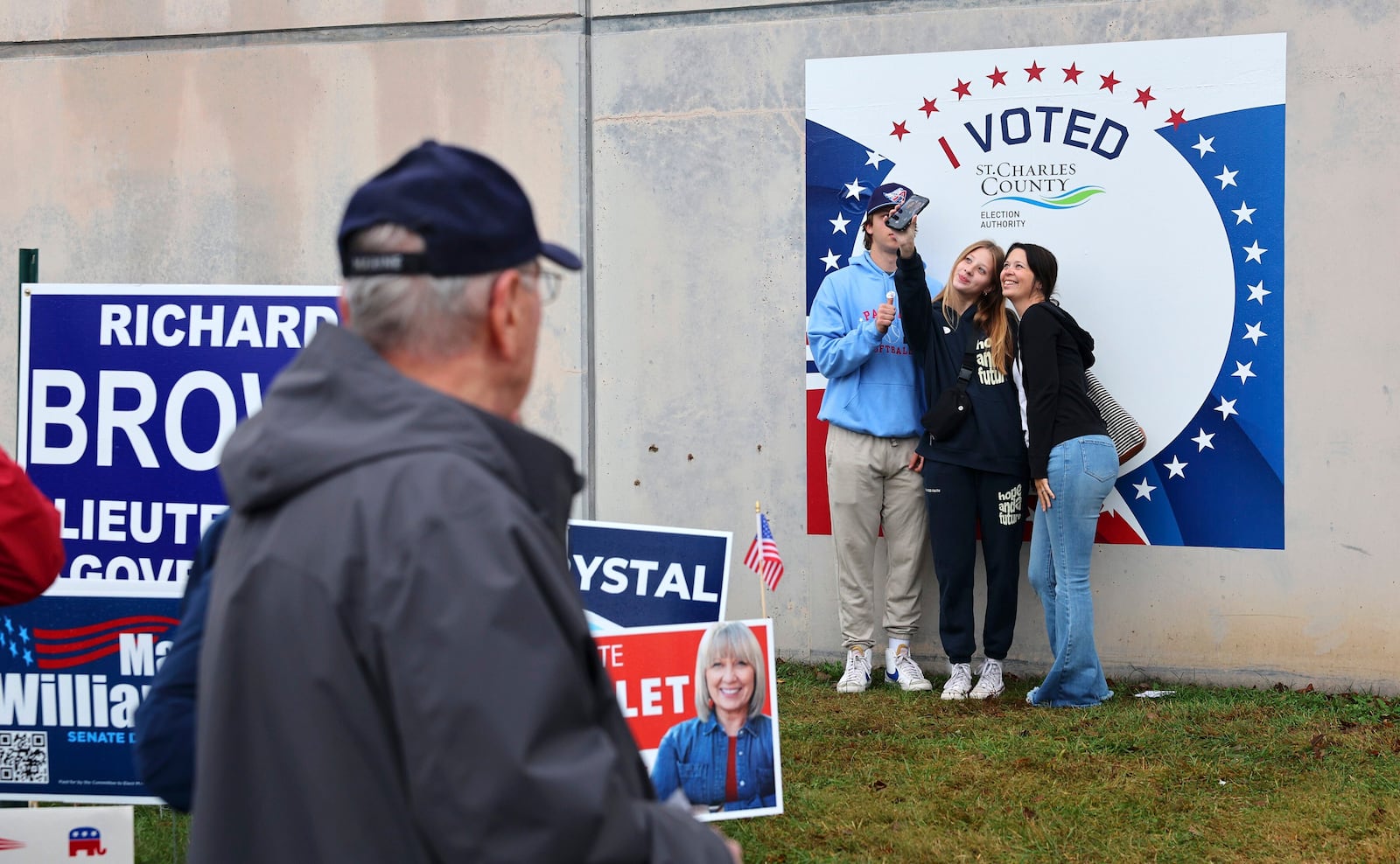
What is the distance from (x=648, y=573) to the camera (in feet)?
14.2

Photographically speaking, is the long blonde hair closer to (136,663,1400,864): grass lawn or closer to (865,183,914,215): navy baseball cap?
(865,183,914,215): navy baseball cap

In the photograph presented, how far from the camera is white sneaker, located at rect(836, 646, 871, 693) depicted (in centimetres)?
624

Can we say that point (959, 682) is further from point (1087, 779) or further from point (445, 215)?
point (445, 215)

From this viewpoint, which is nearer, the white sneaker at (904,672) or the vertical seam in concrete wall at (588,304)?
the white sneaker at (904,672)

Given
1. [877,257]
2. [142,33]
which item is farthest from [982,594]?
[142,33]

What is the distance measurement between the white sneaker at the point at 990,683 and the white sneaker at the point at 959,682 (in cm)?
4

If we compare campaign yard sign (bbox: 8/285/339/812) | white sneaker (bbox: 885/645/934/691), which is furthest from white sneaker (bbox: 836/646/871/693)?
campaign yard sign (bbox: 8/285/339/812)

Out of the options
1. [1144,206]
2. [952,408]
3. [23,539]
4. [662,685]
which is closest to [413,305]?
[23,539]

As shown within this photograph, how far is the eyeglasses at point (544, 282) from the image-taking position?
1465 millimetres

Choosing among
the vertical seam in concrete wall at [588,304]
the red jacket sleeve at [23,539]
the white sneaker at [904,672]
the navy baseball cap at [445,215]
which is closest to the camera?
the navy baseball cap at [445,215]

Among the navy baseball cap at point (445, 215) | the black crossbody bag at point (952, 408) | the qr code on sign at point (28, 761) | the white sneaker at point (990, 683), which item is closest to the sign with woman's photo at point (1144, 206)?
the black crossbody bag at point (952, 408)

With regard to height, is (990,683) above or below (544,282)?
below

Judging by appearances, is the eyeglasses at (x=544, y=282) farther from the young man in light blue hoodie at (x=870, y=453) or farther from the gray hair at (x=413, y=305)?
the young man in light blue hoodie at (x=870, y=453)

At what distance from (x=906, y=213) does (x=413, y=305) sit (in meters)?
4.94
